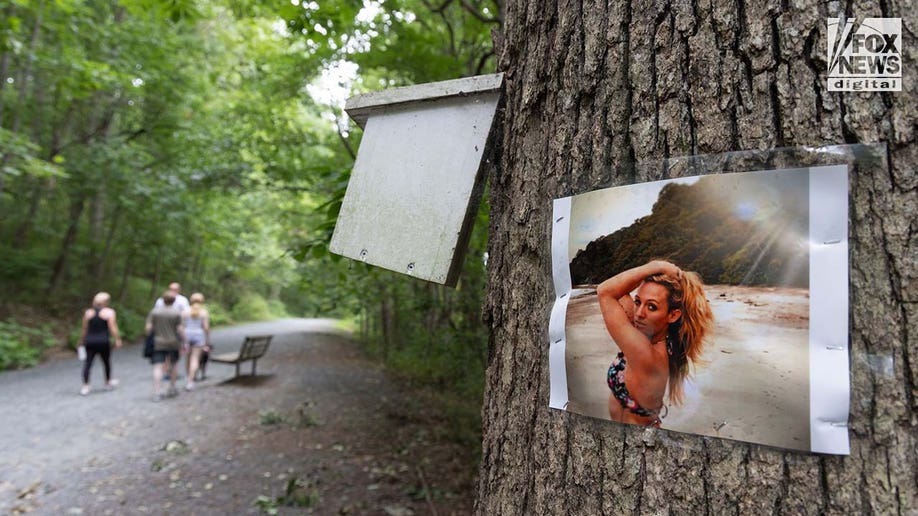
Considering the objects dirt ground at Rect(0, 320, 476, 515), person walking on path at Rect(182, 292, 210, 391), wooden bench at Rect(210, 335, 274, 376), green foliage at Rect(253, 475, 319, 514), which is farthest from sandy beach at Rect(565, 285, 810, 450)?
wooden bench at Rect(210, 335, 274, 376)

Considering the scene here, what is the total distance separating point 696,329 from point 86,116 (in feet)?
65.4

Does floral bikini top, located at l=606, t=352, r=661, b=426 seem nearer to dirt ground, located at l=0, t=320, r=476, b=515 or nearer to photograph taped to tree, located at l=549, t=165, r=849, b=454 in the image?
photograph taped to tree, located at l=549, t=165, r=849, b=454

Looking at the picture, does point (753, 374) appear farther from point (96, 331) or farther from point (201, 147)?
point (201, 147)

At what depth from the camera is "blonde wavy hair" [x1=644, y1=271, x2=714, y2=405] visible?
2.86ft

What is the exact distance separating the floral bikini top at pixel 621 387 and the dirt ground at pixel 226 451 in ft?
13.3

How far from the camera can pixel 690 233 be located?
888 millimetres

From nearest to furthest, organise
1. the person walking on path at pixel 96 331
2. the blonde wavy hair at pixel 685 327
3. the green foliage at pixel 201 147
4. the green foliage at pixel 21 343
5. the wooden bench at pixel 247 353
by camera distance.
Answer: the blonde wavy hair at pixel 685 327 → the green foliage at pixel 201 147 → the person walking on path at pixel 96 331 → the wooden bench at pixel 247 353 → the green foliage at pixel 21 343

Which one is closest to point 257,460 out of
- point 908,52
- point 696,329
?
point 696,329

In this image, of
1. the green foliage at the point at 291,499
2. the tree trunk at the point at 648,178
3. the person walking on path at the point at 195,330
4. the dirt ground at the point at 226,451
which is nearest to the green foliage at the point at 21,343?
the dirt ground at the point at 226,451

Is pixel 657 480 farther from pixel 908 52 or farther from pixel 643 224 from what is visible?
pixel 908 52

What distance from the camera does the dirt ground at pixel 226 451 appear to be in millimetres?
4547

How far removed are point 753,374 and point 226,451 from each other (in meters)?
6.49

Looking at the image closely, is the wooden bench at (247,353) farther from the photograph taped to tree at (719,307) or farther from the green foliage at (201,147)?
the photograph taped to tree at (719,307)

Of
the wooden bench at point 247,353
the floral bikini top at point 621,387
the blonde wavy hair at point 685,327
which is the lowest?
the wooden bench at point 247,353
